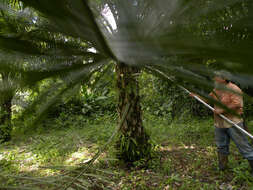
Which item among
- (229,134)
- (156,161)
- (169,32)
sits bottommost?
(156,161)

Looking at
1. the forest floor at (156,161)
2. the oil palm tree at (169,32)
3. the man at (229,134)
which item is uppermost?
the oil palm tree at (169,32)

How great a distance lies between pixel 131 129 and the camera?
2307 mm

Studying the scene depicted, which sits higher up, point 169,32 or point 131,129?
point 169,32

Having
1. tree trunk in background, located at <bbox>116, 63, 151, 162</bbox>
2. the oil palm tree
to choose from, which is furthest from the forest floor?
the oil palm tree

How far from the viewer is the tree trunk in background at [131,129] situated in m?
1.87

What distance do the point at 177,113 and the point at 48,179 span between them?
5051mm

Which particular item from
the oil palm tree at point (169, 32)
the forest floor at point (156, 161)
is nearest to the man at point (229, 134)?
the forest floor at point (156, 161)

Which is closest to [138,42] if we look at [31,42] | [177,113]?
[31,42]

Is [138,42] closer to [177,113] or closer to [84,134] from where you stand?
[84,134]

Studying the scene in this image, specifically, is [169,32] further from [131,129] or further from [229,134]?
[229,134]

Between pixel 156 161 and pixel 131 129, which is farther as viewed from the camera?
pixel 156 161

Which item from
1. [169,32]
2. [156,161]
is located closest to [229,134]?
[156,161]

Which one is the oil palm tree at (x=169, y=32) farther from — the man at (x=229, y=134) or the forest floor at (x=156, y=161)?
the man at (x=229, y=134)

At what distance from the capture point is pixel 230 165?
2555mm
